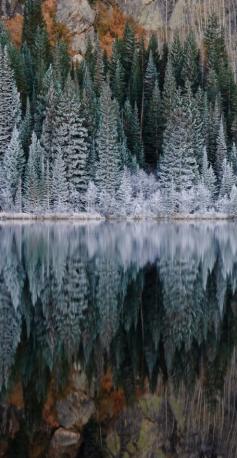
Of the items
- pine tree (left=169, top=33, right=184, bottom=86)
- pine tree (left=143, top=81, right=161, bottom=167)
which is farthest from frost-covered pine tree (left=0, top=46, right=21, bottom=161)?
pine tree (left=169, top=33, right=184, bottom=86)

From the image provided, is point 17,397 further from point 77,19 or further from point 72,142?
point 77,19

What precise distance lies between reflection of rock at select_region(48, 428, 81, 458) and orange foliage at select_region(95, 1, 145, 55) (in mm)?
87344

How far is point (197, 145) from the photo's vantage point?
68062 millimetres

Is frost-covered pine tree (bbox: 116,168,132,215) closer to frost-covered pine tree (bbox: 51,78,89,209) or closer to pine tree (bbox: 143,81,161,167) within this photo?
frost-covered pine tree (bbox: 51,78,89,209)

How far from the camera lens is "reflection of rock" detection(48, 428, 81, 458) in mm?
7918

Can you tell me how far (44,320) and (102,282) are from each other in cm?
487

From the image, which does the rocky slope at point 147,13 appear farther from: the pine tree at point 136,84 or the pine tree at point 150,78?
the pine tree at point 150,78

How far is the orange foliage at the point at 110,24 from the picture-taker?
93.2 meters

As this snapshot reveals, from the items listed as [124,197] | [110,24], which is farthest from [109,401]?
[110,24]

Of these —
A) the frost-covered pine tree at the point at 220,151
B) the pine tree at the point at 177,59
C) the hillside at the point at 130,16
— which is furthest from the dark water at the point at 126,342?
the hillside at the point at 130,16

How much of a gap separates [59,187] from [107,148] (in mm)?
7162

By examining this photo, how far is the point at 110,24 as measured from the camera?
95.2m

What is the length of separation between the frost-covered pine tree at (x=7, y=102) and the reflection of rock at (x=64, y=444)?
53.9 metres

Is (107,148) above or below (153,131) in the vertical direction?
below
